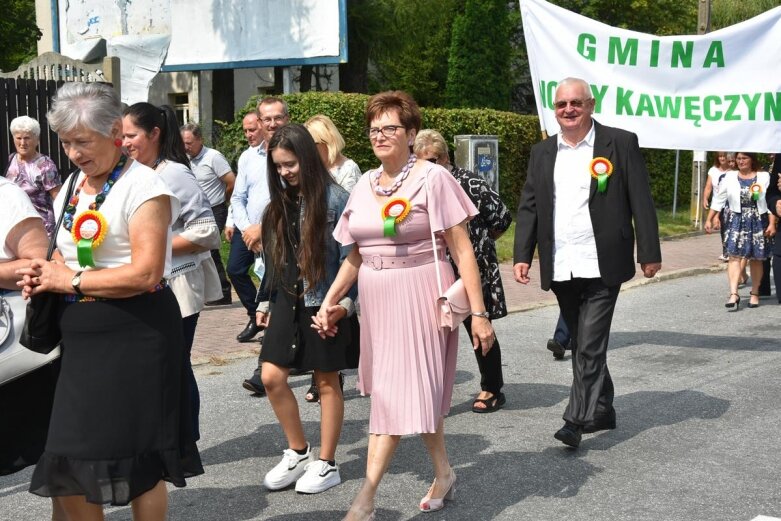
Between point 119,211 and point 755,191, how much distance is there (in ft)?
32.1

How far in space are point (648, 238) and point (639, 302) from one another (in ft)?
20.2

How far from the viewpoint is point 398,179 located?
15.8 ft

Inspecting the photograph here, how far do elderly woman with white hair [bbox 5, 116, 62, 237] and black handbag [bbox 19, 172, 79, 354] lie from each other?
710cm

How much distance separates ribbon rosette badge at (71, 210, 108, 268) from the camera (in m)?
3.62

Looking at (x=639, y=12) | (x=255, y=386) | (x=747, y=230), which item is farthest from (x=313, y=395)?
(x=639, y=12)

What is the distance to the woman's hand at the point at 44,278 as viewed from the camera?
11.8 feet

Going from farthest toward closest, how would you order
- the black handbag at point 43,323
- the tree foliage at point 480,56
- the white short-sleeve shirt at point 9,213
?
the tree foliage at point 480,56, the white short-sleeve shirt at point 9,213, the black handbag at point 43,323

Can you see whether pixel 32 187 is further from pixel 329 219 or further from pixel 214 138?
pixel 214 138

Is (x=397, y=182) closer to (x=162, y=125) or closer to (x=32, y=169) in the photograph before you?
(x=162, y=125)

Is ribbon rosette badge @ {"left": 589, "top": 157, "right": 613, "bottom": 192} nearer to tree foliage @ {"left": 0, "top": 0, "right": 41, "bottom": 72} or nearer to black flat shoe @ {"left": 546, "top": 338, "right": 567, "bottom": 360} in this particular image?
black flat shoe @ {"left": 546, "top": 338, "right": 567, "bottom": 360}

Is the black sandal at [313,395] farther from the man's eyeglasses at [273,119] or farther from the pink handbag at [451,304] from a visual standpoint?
the pink handbag at [451,304]

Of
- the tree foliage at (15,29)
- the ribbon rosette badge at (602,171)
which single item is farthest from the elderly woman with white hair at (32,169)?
the tree foliage at (15,29)

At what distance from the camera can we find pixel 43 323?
12.1 ft

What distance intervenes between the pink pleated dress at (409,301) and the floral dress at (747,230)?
7944 mm
